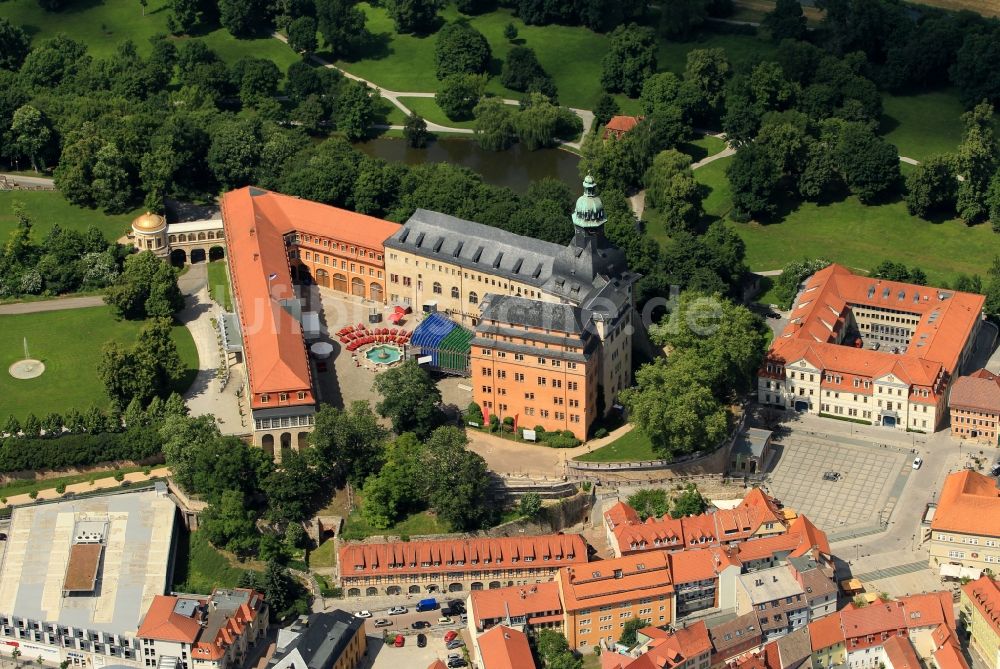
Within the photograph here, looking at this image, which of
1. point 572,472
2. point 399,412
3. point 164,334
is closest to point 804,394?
point 572,472

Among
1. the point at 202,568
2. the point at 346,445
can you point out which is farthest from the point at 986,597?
the point at 202,568

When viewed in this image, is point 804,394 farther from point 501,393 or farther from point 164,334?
point 164,334

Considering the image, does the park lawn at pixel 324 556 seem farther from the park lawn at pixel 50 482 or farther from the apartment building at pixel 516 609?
the park lawn at pixel 50 482

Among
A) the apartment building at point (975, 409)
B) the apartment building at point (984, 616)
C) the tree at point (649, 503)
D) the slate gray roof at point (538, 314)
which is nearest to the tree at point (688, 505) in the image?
the tree at point (649, 503)

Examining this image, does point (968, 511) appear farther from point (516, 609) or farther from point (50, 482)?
point (50, 482)

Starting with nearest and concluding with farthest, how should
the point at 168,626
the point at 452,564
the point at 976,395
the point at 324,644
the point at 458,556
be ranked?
the point at 324,644
the point at 168,626
the point at 452,564
the point at 458,556
the point at 976,395

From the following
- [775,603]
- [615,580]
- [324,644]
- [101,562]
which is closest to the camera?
[324,644]


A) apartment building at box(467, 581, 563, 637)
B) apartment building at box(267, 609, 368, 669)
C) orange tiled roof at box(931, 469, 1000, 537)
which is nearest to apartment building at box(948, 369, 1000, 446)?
orange tiled roof at box(931, 469, 1000, 537)

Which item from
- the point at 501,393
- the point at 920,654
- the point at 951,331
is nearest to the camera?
the point at 920,654
